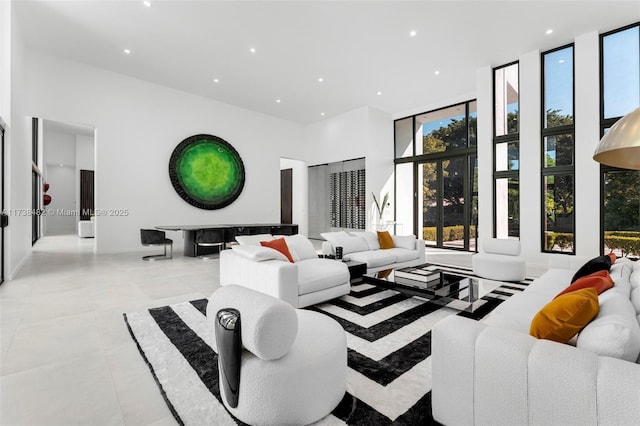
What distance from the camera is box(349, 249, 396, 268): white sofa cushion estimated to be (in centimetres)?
435

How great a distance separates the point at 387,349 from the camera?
2266mm

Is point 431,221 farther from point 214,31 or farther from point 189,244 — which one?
point 214,31

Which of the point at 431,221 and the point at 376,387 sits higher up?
the point at 431,221

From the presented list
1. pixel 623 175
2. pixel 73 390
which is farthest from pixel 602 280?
pixel 623 175

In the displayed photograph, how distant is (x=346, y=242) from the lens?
4754 millimetres

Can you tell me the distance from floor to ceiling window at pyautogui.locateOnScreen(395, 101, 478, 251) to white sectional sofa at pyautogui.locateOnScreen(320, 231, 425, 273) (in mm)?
3450

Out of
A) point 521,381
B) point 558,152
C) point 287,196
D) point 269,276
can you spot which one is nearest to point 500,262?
point 558,152

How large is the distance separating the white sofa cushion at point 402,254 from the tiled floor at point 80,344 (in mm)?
2835

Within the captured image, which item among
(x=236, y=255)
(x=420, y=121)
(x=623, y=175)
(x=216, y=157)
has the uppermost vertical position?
(x=420, y=121)

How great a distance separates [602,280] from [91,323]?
399 cm

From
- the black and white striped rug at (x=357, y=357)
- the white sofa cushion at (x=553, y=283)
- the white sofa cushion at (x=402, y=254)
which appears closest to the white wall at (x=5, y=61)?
the black and white striped rug at (x=357, y=357)

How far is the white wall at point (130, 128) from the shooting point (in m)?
6.26

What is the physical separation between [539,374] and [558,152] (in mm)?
6409

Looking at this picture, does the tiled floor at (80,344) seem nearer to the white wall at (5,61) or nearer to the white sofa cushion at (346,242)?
the white sofa cushion at (346,242)
